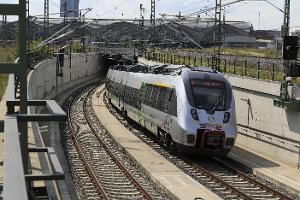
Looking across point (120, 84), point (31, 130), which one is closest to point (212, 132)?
point (31, 130)

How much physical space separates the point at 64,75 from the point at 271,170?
41.9 meters

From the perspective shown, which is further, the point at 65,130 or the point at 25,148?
the point at 65,130

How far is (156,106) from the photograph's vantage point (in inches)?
821

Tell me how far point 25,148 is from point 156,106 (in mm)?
14606

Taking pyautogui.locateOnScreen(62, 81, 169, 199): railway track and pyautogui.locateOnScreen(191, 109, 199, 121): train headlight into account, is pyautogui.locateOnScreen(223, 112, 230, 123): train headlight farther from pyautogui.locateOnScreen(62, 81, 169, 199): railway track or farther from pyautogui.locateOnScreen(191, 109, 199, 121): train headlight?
pyautogui.locateOnScreen(62, 81, 169, 199): railway track

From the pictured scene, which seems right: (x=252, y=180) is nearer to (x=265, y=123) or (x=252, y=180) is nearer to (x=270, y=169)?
(x=270, y=169)

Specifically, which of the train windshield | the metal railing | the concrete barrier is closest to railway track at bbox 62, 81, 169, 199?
the train windshield

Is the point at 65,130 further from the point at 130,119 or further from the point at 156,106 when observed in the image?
the point at 156,106

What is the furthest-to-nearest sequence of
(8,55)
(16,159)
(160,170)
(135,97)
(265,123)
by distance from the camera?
(8,55) < (135,97) < (265,123) < (160,170) < (16,159)

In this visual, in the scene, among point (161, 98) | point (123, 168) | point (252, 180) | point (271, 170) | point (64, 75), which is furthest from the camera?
point (64, 75)

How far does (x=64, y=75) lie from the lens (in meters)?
56.5

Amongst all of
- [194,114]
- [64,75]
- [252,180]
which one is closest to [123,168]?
[194,114]

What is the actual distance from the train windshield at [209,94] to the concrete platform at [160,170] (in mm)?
2330

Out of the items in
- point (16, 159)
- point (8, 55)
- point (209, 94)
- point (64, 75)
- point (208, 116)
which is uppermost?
point (8, 55)
